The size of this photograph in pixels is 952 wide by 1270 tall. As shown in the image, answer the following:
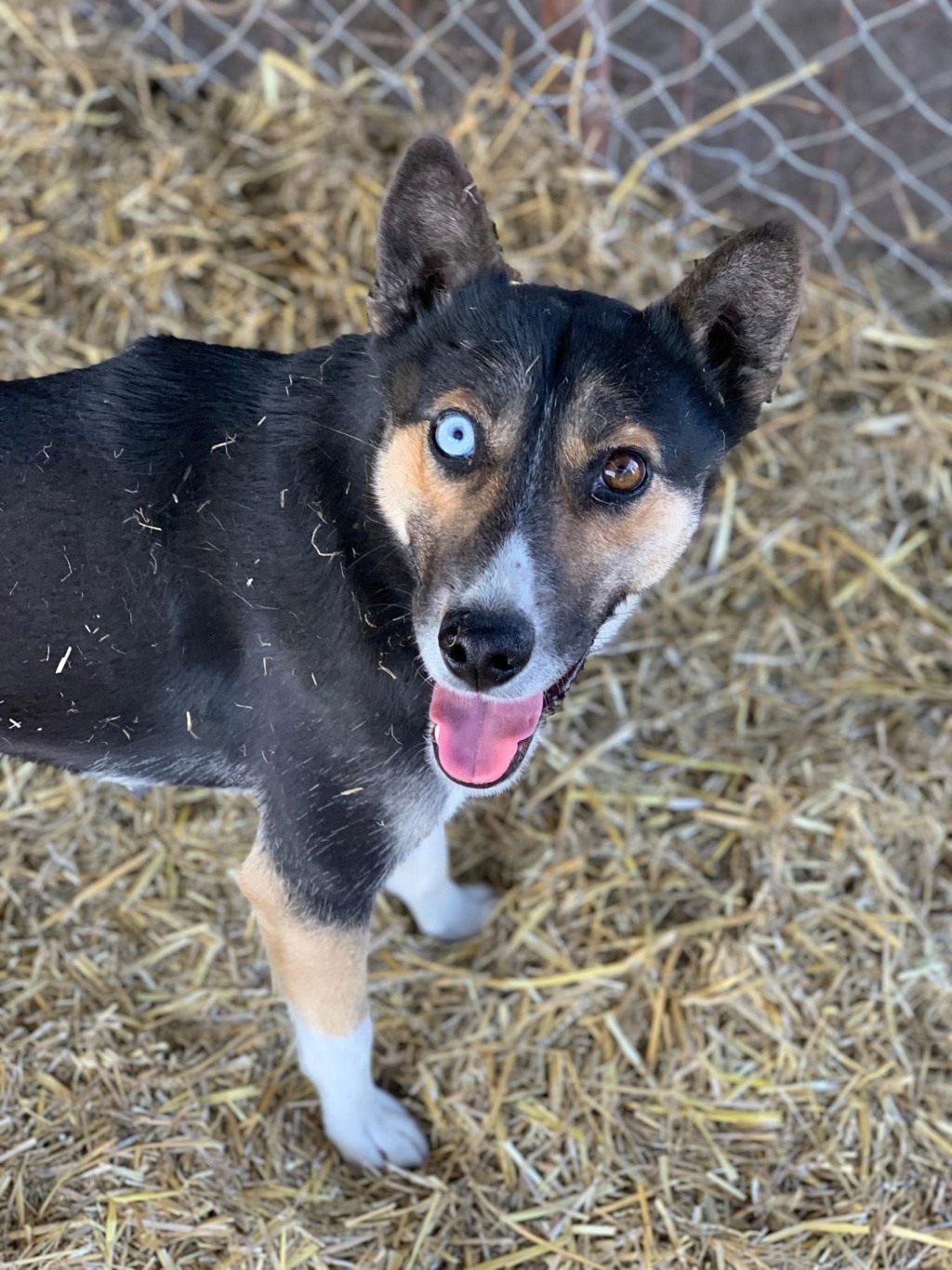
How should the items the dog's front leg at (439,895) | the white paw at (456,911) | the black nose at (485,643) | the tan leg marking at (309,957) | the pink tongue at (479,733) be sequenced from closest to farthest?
the black nose at (485,643) < the pink tongue at (479,733) < the tan leg marking at (309,957) < the dog's front leg at (439,895) < the white paw at (456,911)

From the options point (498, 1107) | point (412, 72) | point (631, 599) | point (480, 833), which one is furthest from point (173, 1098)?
point (412, 72)

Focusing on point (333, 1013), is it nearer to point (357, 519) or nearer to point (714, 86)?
point (357, 519)

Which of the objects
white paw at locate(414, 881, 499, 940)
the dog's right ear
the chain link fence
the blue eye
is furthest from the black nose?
the chain link fence

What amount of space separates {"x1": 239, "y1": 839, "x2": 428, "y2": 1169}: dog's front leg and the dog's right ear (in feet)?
4.77

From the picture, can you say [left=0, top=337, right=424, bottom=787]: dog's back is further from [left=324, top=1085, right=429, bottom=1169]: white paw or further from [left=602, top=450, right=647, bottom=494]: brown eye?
[left=324, top=1085, right=429, bottom=1169]: white paw

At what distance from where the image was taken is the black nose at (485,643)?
257cm

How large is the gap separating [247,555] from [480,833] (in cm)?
181

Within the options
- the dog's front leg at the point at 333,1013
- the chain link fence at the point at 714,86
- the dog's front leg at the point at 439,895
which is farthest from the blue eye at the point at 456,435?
the chain link fence at the point at 714,86

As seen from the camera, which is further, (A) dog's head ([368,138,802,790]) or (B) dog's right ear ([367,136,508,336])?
(B) dog's right ear ([367,136,508,336])

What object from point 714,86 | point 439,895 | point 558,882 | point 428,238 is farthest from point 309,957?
point 714,86

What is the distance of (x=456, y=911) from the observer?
4.18m

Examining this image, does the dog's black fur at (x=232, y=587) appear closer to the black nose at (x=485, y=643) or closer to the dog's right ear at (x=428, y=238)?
the dog's right ear at (x=428, y=238)

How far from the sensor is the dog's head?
2695 mm

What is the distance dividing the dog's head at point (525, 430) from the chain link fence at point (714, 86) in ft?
10.1
